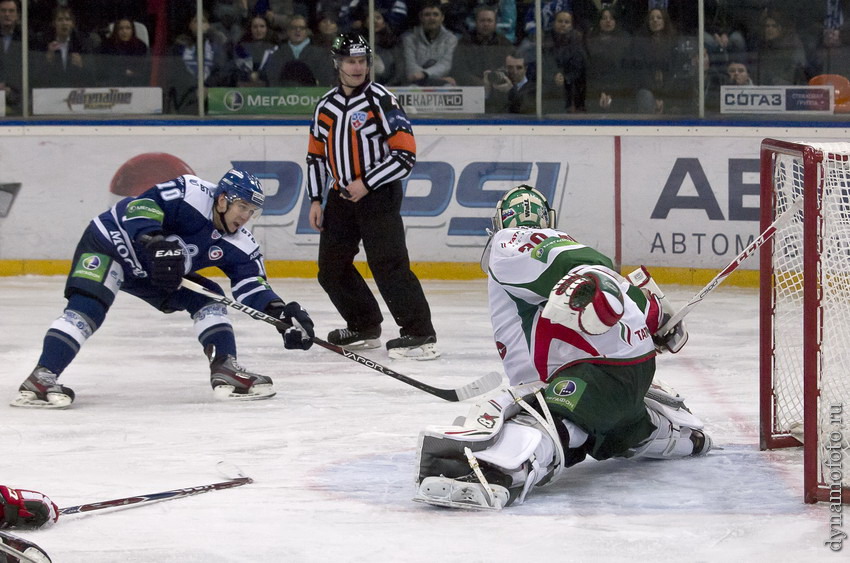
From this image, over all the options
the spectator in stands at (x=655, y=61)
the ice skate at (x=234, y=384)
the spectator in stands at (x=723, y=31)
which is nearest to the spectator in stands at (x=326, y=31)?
the spectator in stands at (x=655, y=61)

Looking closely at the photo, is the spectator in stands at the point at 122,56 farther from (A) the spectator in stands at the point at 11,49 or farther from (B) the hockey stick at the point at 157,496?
(B) the hockey stick at the point at 157,496

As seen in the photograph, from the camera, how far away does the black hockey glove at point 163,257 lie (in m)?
4.43

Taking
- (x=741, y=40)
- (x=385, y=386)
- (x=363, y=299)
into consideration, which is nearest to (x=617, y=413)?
(x=385, y=386)

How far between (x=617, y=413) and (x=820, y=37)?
14.2 ft

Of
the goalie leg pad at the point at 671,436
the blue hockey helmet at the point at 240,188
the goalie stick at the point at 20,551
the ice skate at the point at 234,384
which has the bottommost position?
the ice skate at the point at 234,384

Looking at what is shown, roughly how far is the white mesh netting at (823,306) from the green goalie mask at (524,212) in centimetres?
65

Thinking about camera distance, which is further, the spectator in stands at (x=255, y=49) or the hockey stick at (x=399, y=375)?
the spectator in stands at (x=255, y=49)

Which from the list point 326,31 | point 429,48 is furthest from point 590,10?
point 326,31

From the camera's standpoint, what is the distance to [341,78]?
564 cm

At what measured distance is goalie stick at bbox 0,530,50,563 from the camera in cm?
266

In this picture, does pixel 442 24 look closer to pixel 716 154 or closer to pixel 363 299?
pixel 716 154

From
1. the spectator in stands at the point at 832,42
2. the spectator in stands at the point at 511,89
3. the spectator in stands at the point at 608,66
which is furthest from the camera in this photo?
the spectator in stands at the point at 511,89

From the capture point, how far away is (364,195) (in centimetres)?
557

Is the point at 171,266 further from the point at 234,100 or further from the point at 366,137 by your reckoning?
the point at 234,100
